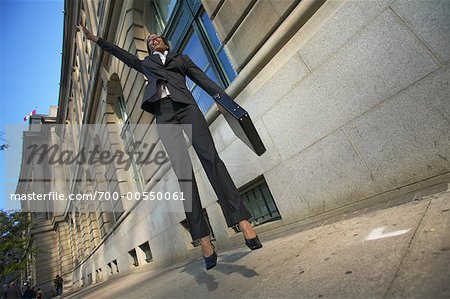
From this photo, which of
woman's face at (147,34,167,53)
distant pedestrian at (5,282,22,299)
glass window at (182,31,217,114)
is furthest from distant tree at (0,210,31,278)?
woman's face at (147,34,167,53)

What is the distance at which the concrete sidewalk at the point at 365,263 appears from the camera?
1.04 meters

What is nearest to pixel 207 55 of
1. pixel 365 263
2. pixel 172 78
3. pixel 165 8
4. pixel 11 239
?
pixel 165 8

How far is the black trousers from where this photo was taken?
192cm

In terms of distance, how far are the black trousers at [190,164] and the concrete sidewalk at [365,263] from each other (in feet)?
1.44

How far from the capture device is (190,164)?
2264 mm

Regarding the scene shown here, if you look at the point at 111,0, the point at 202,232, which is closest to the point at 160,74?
the point at 202,232

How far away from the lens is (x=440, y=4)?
214 centimetres

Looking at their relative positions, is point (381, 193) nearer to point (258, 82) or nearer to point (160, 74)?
point (258, 82)

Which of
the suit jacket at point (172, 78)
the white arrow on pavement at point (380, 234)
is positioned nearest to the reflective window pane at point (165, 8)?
the suit jacket at point (172, 78)

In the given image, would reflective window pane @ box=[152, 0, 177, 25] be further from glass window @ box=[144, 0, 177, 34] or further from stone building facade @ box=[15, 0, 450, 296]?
stone building facade @ box=[15, 0, 450, 296]

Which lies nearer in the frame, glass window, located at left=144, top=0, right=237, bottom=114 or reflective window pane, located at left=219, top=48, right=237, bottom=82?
reflective window pane, located at left=219, top=48, right=237, bottom=82

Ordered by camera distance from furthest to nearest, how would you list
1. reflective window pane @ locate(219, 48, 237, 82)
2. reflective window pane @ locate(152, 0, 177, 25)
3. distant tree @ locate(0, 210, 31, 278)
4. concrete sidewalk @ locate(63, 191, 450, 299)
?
1. distant tree @ locate(0, 210, 31, 278)
2. reflective window pane @ locate(152, 0, 177, 25)
3. reflective window pane @ locate(219, 48, 237, 82)
4. concrete sidewalk @ locate(63, 191, 450, 299)

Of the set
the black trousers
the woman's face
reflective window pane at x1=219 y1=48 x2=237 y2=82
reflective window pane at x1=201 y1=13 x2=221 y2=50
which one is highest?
reflective window pane at x1=201 y1=13 x2=221 y2=50

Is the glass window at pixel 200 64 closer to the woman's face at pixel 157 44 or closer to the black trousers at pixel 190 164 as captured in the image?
the woman's face at pixel 157 44
